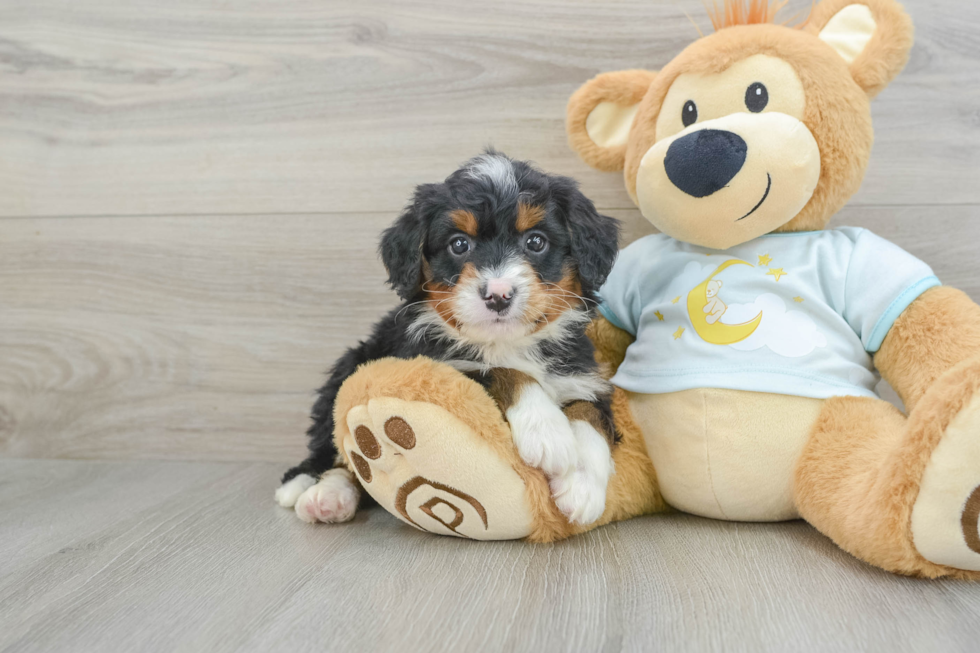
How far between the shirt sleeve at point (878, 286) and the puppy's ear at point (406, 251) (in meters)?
0.90

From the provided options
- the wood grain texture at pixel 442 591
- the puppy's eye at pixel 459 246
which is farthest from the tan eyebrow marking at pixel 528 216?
the wood grain texture at pixel 442 591

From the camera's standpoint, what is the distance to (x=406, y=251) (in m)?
1.42

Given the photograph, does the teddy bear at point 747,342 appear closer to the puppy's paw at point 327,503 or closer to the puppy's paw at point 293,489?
the puppy's paw at point 327,503

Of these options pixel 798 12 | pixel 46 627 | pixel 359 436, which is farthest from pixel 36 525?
pixel 798 12

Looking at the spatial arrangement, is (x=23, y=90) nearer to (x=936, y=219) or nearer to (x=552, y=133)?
(x=552, y=133)

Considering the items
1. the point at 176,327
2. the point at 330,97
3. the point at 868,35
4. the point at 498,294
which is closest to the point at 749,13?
the point at 868,35

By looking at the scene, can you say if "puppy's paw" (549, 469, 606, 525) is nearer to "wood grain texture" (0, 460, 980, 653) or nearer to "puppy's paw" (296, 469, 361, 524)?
"wood grain texture" (0, 460, 980, 653)

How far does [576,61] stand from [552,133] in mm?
205

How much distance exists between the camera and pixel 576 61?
6.45 feet

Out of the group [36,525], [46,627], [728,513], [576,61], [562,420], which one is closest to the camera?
[46,627]

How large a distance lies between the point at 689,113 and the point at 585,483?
0.82 m

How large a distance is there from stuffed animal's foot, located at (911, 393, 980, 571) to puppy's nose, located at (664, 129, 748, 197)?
1.94 ft

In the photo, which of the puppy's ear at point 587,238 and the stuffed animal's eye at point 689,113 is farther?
the stuffed animal's eye at point 689,113

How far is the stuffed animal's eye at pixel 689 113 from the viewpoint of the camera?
1517mm
